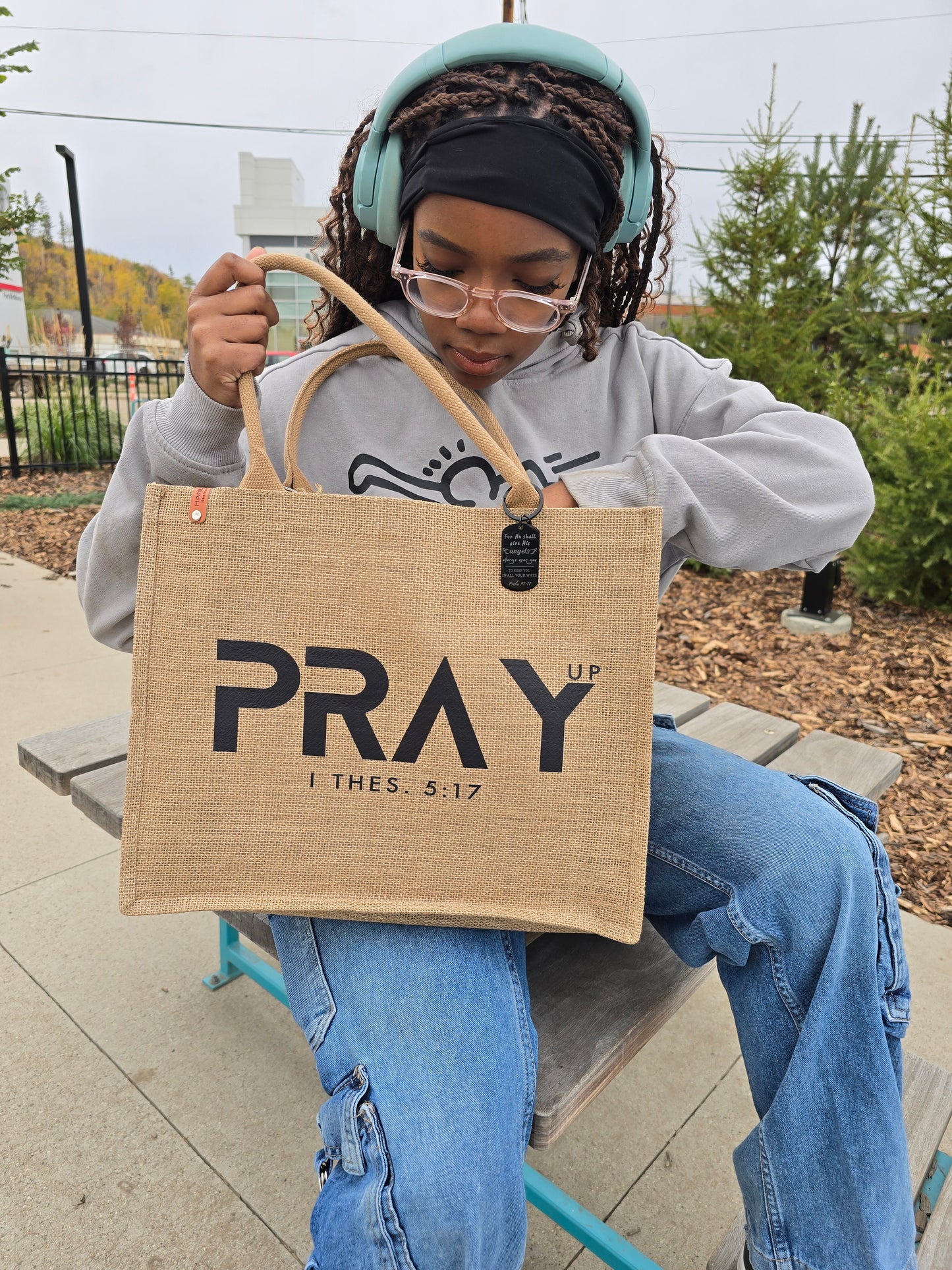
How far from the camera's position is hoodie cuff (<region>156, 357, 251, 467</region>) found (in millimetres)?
1164

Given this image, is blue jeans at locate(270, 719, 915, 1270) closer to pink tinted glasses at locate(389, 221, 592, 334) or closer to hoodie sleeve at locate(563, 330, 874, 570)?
hoodie sleeve at locate(563, 330, 874, 570)

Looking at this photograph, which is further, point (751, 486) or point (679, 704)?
point (679, 704)

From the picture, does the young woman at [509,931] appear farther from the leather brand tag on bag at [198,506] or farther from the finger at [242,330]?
the leather brand tag on bag at [198,506]

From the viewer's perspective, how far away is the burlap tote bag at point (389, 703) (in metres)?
1.02

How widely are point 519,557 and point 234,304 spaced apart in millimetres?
510

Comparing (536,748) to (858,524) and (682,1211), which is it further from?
(682,1211)

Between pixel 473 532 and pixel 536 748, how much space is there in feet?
0.88

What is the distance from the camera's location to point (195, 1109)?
169 cm

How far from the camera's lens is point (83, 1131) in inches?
63.5

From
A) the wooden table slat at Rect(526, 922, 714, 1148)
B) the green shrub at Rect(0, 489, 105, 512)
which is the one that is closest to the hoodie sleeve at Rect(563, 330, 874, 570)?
the wooden table slat at Rect(526, 922, 714, 1148)

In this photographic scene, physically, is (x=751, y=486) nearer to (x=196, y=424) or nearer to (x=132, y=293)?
(x=196, y=424)

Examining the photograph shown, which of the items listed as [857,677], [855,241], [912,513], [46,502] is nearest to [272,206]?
[855,241]

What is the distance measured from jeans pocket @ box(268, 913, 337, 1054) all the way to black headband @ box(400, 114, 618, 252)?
981mm

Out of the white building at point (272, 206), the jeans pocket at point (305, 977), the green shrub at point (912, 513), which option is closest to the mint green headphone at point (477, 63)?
the jeans pocket at point (305, 977)
